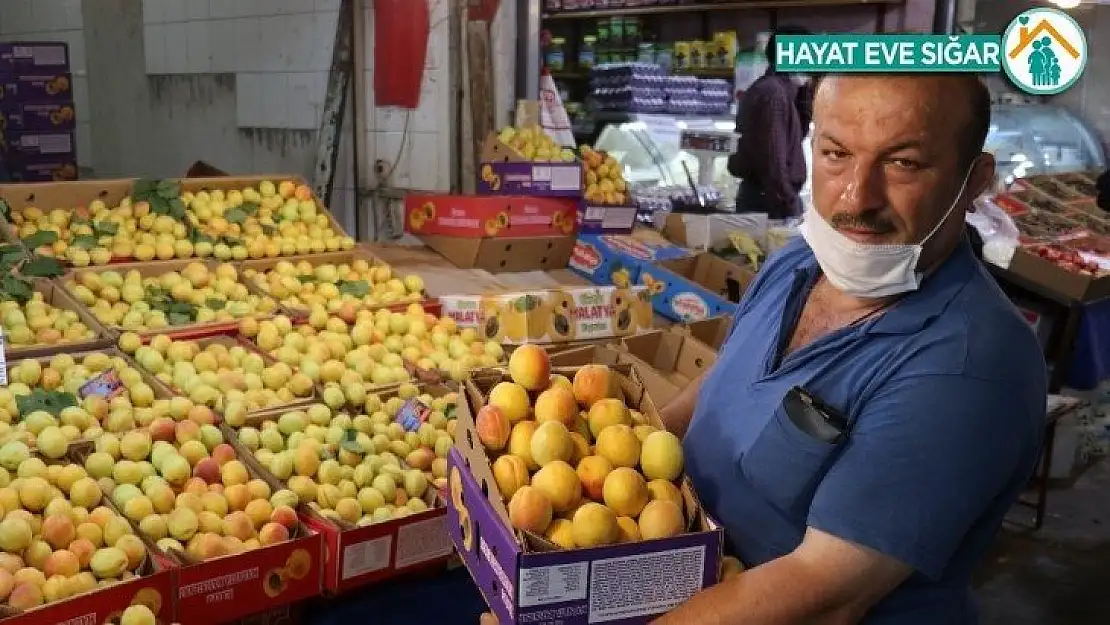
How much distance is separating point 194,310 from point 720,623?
272 centimetres

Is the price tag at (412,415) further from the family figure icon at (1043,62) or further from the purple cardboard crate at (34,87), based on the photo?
the purple cardboard crate at (34,87)

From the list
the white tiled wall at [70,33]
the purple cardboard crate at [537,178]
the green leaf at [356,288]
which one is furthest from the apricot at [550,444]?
the white tiled wall at [70,33]

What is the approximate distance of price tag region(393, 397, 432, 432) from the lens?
298 cm

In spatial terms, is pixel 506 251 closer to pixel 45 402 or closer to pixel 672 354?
pixel 672 354

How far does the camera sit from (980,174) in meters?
1.58

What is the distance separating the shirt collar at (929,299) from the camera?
1525 millimetres

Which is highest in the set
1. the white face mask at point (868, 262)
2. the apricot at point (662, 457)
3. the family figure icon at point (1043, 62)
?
the family figure icon at point (1043, 62)

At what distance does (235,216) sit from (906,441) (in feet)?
11.5

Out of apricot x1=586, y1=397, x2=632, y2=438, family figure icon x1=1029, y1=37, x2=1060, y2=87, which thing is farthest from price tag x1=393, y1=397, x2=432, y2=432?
family figure icon x1=1029, y1=37, x2=1060, y2=87

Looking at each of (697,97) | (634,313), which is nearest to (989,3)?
(697,97)

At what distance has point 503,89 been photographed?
18.9 feet

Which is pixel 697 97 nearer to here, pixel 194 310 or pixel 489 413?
pixel 194 310

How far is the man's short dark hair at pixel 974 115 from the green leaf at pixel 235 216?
3438 millimetres

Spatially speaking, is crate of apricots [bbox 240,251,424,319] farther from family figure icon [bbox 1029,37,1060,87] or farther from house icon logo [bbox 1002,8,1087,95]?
family figure icon [bbox 1029,37,1060,87]
